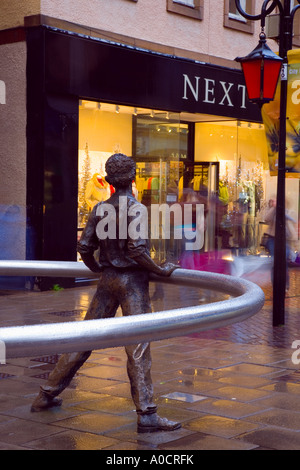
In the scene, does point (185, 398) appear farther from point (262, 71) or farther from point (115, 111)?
point (115, 111)

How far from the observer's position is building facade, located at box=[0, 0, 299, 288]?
1434 cm

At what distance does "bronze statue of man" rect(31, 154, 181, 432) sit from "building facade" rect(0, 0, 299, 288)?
27.6 feet

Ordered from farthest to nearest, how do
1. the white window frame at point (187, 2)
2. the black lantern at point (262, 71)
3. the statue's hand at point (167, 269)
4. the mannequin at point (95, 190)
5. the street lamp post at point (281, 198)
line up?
the white window frame at point (187, 2), the mannequin at point (95, 190), the street lamp post at point (281, 198), the black lantern at point (262, 71), the statue's hand at point (167, 269)

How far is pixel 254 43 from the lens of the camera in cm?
1970

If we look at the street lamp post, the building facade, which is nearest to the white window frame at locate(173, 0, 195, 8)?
the building facade

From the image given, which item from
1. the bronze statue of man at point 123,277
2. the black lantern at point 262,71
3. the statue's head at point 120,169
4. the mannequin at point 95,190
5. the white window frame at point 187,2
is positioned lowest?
the bronze statue of man at point 123,277

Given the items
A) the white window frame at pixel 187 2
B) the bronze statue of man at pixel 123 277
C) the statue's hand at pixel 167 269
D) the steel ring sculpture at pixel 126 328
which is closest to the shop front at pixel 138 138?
the white window frame at pixel 187 2

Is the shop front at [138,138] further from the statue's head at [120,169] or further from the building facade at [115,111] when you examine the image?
the statue's head at [120,169]

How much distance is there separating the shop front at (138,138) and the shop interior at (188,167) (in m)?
0.02

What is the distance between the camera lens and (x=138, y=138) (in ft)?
55.8

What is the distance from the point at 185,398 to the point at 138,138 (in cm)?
1083

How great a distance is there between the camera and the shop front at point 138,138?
14336 millimetres

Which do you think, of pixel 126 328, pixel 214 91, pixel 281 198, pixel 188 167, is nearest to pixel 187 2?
pixel 214 91
